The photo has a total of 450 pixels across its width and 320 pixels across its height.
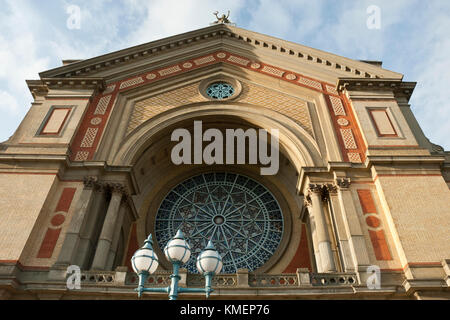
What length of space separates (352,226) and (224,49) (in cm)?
1234

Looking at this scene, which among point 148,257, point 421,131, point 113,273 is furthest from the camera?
point 421,131

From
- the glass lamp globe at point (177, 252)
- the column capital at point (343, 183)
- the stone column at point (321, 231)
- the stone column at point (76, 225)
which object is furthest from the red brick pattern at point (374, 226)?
the stone column at point (76, 225)

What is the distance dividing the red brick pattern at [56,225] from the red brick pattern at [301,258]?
872 centimetres

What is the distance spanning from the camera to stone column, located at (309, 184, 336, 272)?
43.5ft

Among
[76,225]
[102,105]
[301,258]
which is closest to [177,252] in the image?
[76,225]

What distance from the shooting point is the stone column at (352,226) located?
41.7 feet

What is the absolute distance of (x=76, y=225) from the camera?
1364 centimetres

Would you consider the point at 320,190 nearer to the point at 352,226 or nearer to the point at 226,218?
the point at 352,226

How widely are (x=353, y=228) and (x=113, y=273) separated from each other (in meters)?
7.93

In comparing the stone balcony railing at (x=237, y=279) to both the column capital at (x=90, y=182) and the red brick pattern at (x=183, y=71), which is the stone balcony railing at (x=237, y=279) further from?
the red brick pattern at (x=183, y=71)

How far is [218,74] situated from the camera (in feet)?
67.2
